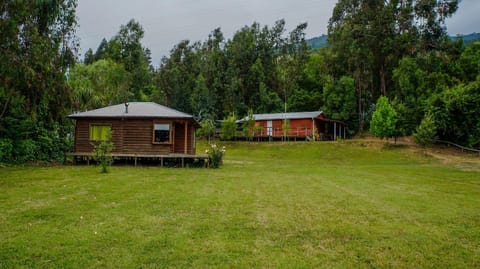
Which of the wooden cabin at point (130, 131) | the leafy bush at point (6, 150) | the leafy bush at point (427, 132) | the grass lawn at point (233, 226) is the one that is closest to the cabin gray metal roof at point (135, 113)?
the wooden cabin at point (130, 131)

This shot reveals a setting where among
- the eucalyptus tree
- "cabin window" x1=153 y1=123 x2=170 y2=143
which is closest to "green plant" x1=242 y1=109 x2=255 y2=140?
the eucalyptus tree

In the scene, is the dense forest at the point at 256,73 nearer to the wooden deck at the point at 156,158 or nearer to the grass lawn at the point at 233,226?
the wooden deck at the point at 156,158

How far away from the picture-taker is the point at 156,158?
58.8ft

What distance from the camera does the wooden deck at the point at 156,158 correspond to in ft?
54.3

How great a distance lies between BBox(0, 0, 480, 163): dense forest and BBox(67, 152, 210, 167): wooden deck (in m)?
1.69

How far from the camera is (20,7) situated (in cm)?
1050

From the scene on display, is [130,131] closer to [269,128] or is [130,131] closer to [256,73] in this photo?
[269,128]

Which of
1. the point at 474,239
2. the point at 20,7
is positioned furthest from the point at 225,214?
the point at 20,7

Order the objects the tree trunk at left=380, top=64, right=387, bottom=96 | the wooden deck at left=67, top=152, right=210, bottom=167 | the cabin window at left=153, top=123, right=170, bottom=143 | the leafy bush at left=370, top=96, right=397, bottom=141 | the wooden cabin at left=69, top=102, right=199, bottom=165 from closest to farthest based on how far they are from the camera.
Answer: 1. the wooden deck at left=67, top=152, right=210, bottom=167
2. the wooden cabin at left=69, top=102, right=199, bottom=165
3. the cabin window at left=153, top=123, right=170, bottom=143
4. the leafy bush at left=370, top=96, right=397, bottom=141
5. the tree trunk at left=380, top=64, right=387, bottom=96

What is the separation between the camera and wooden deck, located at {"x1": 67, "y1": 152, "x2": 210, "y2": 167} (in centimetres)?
1655

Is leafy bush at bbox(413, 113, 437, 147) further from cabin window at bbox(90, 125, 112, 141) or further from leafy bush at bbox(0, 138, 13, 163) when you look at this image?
leafy bush at bbox(0, 138, 13, 163)

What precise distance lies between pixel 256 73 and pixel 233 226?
4357cm

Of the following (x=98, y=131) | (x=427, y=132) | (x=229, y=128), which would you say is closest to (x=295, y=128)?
(x=229, y=128)

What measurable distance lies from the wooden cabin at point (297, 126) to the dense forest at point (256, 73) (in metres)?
2.36
